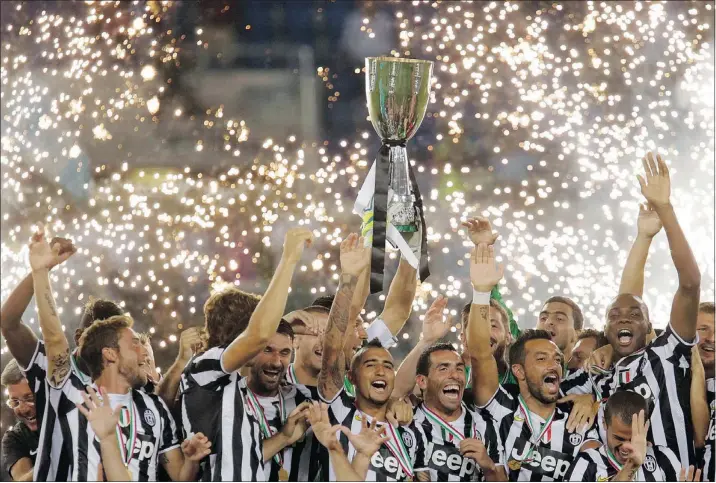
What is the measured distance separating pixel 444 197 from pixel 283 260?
8.18 ft

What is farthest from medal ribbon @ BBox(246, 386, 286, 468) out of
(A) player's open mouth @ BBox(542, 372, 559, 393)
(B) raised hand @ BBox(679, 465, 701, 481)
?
(B) raised hand @ BBox(679, 465, 701, 481)

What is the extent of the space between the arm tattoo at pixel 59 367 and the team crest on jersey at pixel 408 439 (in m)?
1.08

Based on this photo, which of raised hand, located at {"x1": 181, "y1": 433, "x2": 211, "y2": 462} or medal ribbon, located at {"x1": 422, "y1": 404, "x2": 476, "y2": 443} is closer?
raised hand, located at {"x1": 181, "y1": 433, "x2": 211, "y2": 462}

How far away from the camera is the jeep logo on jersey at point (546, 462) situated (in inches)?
123

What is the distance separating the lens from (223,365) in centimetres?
292

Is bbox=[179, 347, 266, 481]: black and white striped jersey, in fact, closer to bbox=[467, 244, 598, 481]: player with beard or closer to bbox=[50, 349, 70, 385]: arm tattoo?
bbox=[50, 349, 70, 385]: arm tattoo

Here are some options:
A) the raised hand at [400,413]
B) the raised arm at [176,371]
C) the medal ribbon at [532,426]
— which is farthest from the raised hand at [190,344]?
the medal ribbon at [532,426]

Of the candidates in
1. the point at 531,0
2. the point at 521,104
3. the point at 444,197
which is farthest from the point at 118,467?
the point at 531,0

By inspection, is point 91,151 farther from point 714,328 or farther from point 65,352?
point 714,328

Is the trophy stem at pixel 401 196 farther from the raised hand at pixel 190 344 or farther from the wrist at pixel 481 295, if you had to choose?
the raised hand at pixel 190 344

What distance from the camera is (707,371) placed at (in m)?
3.48

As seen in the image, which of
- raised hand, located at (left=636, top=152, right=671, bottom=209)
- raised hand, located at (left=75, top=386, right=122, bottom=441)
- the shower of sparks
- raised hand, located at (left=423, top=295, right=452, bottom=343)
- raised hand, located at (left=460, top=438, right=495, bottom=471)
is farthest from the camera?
the shower of sparks

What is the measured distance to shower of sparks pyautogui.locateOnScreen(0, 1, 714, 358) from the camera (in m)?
5.32

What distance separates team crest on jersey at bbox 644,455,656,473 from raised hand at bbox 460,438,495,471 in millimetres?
544
